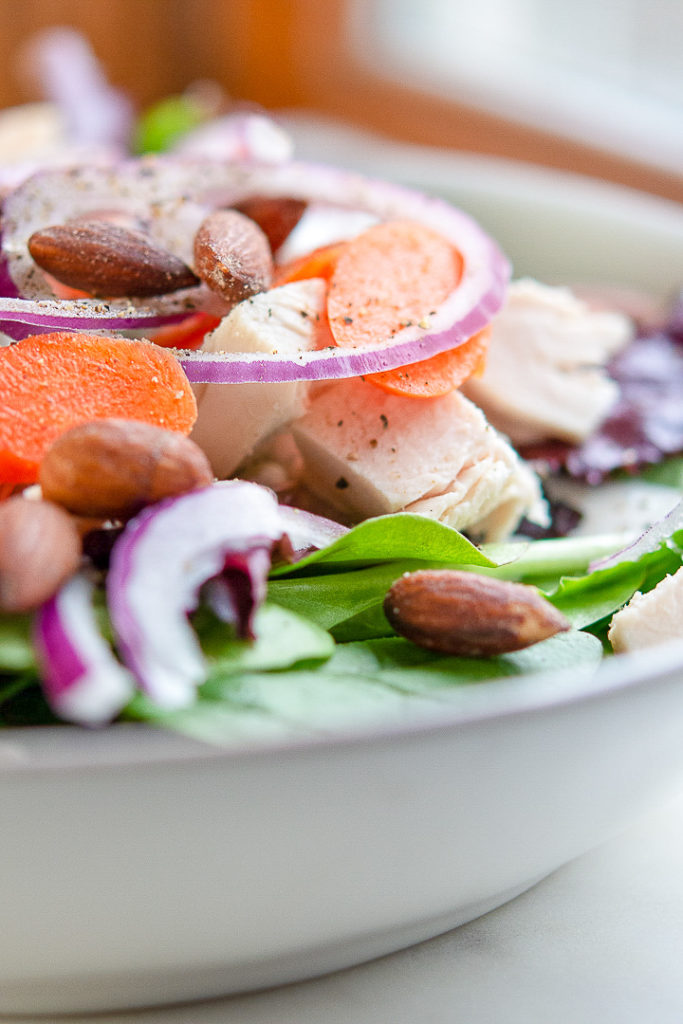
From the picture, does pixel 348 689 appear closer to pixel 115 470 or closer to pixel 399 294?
pixel 115 470

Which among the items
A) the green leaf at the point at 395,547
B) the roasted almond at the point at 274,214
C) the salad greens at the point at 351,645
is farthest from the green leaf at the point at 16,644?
the roasted almond at the point at 274,214

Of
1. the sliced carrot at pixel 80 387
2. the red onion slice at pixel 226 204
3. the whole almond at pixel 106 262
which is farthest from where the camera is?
the whole almond at pixel 106 262

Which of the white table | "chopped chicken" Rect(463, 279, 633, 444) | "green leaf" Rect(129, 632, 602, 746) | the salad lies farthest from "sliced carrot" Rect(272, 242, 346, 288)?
the white table

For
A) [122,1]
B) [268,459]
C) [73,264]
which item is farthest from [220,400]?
[122,1]

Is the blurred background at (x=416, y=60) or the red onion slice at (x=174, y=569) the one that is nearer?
the red onion slice at (x=174, y=569)

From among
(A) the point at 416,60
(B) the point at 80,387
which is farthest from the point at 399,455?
(A) the point at 416,60

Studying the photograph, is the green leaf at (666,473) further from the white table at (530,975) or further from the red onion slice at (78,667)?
the red onion slice at (78,667)
